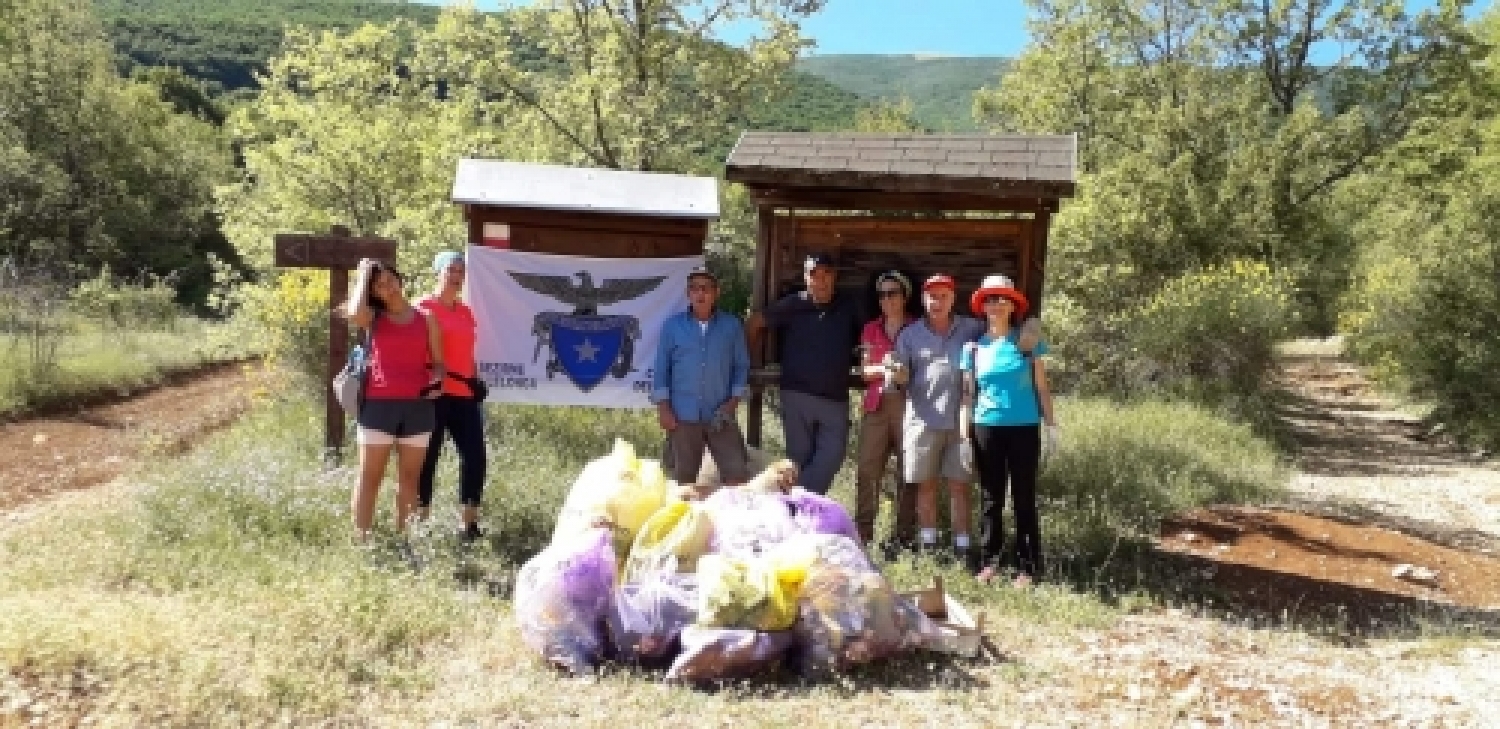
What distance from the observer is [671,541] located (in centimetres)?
495

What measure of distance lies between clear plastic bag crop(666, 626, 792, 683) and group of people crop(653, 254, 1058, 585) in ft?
7.18

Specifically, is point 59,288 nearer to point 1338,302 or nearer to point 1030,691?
point 1030,691

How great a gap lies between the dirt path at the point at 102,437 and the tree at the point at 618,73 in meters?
5.83

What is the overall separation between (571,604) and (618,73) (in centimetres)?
1225

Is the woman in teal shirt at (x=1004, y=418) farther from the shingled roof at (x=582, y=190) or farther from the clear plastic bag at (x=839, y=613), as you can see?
the shingled roof at (x=582, y=190)

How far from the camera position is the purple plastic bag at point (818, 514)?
528 cm

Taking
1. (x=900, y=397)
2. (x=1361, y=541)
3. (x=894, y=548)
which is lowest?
(x=1361, y=541)

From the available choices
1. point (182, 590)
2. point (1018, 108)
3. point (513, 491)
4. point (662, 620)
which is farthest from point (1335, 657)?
point (1018, 108)

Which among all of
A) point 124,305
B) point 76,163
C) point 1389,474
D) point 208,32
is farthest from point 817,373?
point 208,32

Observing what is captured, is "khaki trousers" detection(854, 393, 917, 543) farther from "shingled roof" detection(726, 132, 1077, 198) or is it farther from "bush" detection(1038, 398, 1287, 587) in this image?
"shingled roof" detection(726, 132, 1077, 198)

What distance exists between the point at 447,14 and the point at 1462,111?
24.6m

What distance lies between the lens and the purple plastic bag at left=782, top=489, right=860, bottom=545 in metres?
5.28

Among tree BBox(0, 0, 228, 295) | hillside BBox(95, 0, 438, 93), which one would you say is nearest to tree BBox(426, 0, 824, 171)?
tree BBox(0, 0, 228, 295)

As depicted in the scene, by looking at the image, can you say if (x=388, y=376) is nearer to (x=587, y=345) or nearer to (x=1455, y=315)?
(x=587, y=345)
